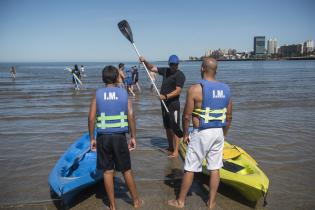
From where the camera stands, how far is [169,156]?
676 centimetres

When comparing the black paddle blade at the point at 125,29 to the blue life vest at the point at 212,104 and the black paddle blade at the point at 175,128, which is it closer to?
the black paddle blade at the point at 175,128

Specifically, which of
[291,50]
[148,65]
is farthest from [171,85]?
[291,50]

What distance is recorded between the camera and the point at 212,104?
3967mm

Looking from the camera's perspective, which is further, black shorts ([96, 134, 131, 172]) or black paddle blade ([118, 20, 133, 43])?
black paddle blade ([118, 20, 133, 43])

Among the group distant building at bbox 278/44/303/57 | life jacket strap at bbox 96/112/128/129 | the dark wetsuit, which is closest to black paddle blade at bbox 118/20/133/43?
the dark wetsuit

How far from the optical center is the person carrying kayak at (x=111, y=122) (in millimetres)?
3961

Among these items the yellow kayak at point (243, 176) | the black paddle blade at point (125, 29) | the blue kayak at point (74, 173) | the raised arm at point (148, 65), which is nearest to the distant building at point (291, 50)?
the black paddle blade at point (125, 29)

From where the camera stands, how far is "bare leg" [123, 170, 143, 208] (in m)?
4.23

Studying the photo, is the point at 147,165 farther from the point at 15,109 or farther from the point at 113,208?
the point at 15,109

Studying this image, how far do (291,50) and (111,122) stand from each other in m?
196

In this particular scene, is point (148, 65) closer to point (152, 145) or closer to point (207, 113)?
point (152, 145)

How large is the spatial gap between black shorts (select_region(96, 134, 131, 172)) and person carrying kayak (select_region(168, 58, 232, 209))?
2.74 feet

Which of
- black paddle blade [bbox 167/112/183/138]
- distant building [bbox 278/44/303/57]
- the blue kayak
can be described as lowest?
distant building [bbox 278/44/303/57]

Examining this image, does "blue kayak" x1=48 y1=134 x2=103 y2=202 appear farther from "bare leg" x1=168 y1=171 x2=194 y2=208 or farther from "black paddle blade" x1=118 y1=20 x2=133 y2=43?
"black paddle blade" x1=118 y1=20 x2=133 y2=43
